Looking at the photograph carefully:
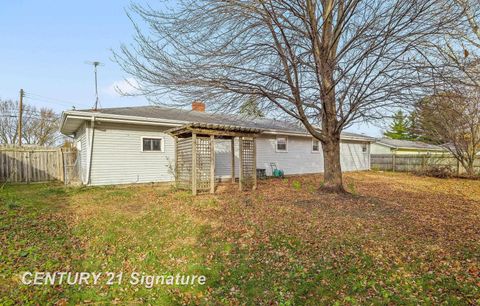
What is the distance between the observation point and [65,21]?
750 centimetres

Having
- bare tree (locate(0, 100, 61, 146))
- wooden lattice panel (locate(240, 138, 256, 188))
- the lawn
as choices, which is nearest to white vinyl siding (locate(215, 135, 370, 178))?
wooden lattice panel (locate(240, 138, 256, 188))

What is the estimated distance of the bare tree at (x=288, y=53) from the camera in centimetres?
545

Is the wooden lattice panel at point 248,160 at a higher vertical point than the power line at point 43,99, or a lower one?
lower

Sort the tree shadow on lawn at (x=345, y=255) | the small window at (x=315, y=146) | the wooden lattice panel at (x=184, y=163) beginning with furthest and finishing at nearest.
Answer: the small window at (x=315, y=146)
the wooden lattice panel at (x=184, y=163)
the tree shadow on lawn at (x=345, y=255)

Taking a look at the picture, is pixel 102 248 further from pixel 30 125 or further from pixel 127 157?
pixel 30 125

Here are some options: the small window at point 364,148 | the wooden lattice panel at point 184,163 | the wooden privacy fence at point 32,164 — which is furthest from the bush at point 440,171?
the wooden privacy fence at point 32,164

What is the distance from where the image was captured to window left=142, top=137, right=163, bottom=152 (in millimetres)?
10656

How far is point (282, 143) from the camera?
1504cm

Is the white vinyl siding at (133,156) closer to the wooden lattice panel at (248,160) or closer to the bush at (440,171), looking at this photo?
the wooden lattice panel at (248,160)

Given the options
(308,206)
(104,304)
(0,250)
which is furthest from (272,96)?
(0,250)

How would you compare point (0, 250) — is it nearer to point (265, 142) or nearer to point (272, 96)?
point (272, 96)

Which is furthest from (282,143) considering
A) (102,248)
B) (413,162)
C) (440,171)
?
(102,248)

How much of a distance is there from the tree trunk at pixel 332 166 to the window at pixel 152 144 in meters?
6.75

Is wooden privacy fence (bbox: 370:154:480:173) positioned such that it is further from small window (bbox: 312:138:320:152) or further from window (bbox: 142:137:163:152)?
window (bbox: 142:137:163:152)
